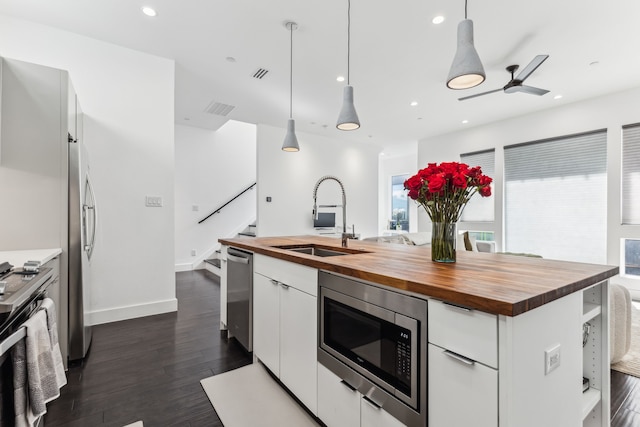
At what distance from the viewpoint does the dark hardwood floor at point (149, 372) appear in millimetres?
1672

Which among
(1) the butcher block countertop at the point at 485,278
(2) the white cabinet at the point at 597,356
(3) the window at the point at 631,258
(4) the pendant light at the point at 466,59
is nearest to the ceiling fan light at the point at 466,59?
(4) the pendant light at the point at 466,59

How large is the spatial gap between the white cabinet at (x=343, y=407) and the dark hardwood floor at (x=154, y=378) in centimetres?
65

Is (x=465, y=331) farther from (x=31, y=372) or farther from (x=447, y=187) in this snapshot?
(x=31, y=372)

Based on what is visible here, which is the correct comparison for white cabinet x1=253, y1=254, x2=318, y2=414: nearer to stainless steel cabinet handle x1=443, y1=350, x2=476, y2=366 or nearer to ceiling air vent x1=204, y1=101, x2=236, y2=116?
stainless steel cabinet handle x1=443, y1=350, x2=476, y2=366

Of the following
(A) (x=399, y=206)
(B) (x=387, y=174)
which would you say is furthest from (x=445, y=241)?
(B) (x=387, y=174)

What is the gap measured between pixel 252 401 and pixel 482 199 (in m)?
6.13

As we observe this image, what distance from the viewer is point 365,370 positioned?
1.24 metres

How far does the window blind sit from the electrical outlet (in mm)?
5210

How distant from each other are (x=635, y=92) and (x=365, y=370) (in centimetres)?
604

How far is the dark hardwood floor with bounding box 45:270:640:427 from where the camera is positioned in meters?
1.67

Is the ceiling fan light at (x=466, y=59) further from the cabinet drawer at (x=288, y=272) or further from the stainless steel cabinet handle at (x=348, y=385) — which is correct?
the stainless steel cabinet handle at (x=348, y=385)

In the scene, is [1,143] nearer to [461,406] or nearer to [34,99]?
[34,99]

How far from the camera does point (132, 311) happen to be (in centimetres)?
325

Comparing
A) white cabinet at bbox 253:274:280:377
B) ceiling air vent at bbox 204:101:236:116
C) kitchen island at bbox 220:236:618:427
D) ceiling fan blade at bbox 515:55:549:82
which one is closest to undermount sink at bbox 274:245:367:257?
white cabinet at bbox 253:274:280:377
